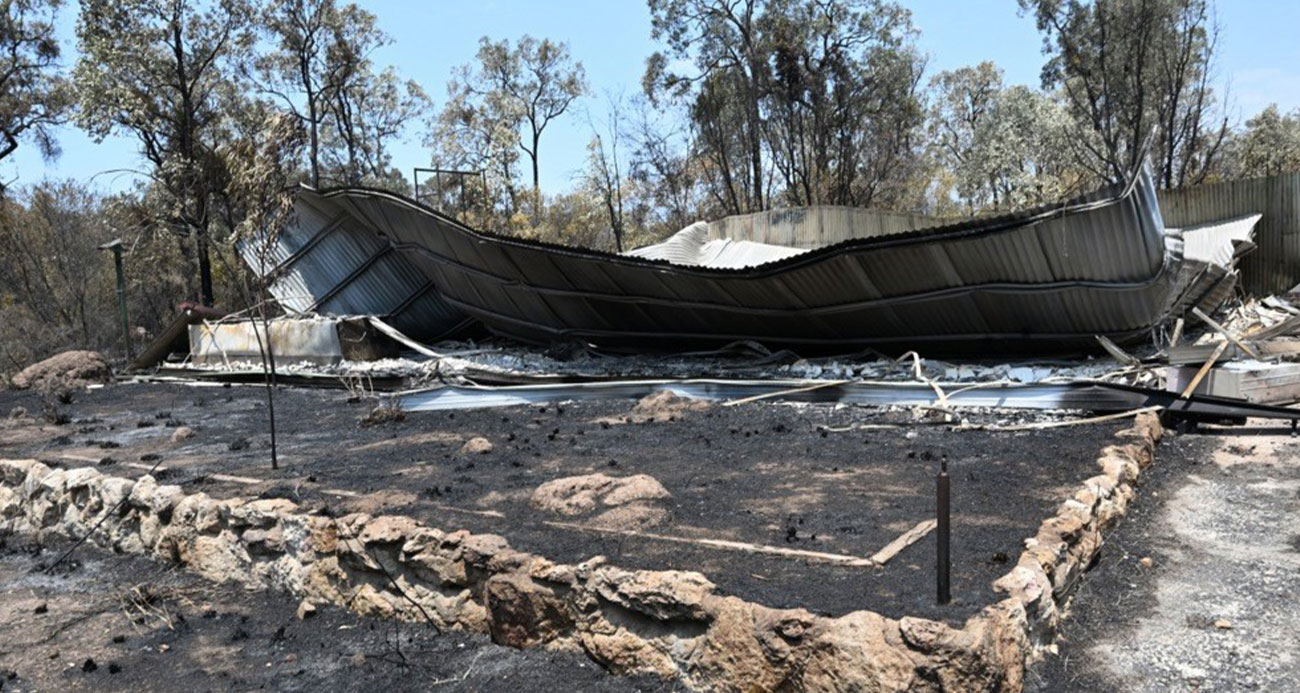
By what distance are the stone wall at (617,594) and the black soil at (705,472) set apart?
0.18m

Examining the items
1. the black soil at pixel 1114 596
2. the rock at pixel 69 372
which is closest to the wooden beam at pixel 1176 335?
the black soil at pixel 1114 596

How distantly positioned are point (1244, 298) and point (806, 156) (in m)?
16.6

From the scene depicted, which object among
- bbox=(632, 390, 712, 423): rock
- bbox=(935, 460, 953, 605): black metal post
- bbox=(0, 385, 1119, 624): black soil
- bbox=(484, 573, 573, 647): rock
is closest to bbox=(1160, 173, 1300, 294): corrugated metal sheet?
bbox=(0, 385, 1119, 624): black soil

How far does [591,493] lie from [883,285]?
6719 mm

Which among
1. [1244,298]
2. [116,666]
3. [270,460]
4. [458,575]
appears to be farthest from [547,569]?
[1244,298]

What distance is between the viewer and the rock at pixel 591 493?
5.85 meters

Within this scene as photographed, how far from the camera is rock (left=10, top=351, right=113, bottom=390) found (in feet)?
58.5

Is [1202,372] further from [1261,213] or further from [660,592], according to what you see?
[1261,213]

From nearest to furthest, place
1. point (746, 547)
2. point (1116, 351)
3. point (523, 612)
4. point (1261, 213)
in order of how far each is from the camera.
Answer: point (523, 612) < point (746, 547) < point (1116, 351) < point (1261, 213)

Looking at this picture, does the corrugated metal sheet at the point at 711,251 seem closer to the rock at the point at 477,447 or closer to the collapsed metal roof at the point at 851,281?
the collapsed metal roof at the point at 851,281

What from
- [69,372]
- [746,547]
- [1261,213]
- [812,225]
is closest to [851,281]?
[812,225]

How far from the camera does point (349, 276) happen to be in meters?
20.0

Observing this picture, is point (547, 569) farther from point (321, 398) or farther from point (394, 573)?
point (321, 398)

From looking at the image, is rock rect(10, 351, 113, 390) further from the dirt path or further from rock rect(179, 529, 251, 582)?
the dirt path
